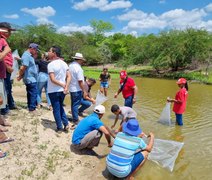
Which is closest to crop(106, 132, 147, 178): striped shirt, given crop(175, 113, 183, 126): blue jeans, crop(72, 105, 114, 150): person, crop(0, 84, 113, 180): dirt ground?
crop(0, 84, 113, 180): dirt ground

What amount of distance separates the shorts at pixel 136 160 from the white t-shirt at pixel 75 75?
2.70 meters

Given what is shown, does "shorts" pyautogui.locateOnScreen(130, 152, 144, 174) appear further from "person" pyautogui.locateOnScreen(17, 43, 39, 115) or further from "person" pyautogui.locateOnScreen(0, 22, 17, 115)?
"person" pyautogui.locateOnScreen(17, 43, 39, 115)

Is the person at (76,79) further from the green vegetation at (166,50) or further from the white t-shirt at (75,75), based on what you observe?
the green vegetation at (166,50)

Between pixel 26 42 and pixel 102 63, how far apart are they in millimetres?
14017

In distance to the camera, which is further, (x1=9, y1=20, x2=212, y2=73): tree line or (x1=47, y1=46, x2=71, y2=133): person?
(x1=9, y1=20, x2=212, y2=73): tree line

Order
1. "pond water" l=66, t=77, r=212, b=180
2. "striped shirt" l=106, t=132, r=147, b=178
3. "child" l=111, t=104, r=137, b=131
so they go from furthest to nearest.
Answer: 1. "child" l=111, t=104, r=137, b=131
2. "pond water" l=66, t=77, r=212, b=180
3. "striped shirt" l=106, t=132, r=147, b=178

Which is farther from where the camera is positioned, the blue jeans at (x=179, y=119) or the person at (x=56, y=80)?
the blue jeans at (x=179, y=119)

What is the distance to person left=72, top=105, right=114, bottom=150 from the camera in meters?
5.41

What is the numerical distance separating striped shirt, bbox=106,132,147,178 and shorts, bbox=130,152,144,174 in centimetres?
8

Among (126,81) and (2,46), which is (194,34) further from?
(2,46)

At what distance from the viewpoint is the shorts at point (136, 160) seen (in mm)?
4578

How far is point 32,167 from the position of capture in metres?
4.71

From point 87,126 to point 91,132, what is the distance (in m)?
0.15

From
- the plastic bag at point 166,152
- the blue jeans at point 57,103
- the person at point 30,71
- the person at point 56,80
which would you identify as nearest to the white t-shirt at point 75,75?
the person at point 56,80
